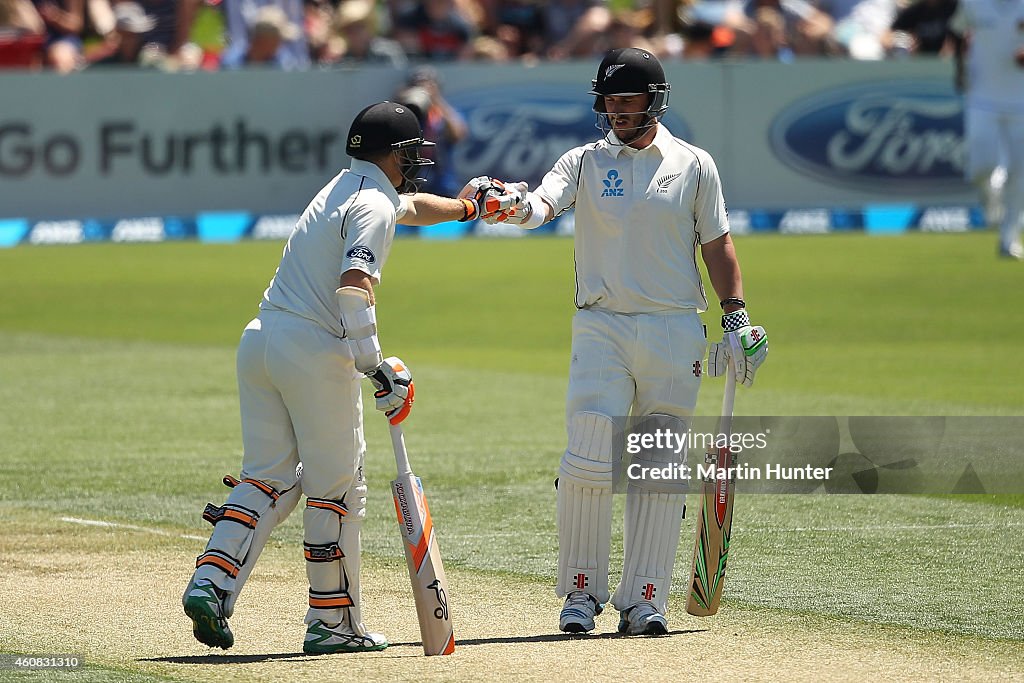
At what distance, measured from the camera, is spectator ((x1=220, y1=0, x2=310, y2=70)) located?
22.3 metres

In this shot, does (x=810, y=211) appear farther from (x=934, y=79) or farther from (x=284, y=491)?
(x=284, y=491)

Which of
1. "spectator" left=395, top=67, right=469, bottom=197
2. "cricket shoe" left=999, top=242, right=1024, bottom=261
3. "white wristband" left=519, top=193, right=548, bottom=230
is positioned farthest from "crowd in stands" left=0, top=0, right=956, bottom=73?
"white wristband" left=519, top=193, right=548, bottom=230

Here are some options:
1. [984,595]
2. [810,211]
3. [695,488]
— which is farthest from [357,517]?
[810,211]

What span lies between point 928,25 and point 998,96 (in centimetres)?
669

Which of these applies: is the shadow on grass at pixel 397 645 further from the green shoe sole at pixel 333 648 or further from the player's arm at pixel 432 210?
the player's arm at pixel 432 210

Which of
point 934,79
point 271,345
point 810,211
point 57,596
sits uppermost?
point 934,79

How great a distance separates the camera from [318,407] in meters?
5.79

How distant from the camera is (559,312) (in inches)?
641

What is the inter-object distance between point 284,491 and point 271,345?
1.68 feet

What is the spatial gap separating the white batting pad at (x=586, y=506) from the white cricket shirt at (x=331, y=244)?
3.19 feet

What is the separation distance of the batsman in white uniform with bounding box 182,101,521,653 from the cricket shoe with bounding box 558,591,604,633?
65 centimetres

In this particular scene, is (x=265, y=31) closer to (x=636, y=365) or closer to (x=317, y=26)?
(x=317, y=26)

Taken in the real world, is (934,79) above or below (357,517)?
above

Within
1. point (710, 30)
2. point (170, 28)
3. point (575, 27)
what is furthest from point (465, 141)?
point (710, 30)
